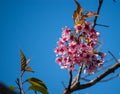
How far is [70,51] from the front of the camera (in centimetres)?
195

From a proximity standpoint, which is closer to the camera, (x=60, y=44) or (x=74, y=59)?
(x=74, y=59)

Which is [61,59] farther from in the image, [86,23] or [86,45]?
[86,23]

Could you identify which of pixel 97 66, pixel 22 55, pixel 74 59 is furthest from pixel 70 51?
pixel 22 55

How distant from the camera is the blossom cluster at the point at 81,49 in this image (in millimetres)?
1894

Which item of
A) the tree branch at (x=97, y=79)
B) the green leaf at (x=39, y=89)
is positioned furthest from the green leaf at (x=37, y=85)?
the tree branch at (x=97, y=79)

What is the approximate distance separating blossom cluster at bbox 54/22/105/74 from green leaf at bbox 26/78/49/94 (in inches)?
15.0

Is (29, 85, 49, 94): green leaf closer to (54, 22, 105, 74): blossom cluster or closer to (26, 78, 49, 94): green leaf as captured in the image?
(26, 78, 49, 94): green leaf

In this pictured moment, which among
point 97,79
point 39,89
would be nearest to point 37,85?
point 39,89

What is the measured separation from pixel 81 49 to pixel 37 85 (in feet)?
2.19

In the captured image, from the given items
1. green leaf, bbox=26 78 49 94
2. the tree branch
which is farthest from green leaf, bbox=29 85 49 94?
the tree branch

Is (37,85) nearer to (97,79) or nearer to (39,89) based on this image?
(39,89)

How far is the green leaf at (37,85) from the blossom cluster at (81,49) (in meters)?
0.38

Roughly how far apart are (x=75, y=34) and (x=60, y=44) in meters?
0.25

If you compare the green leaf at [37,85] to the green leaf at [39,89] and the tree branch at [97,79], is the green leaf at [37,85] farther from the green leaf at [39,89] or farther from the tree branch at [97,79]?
the tree branch at [97,79]
